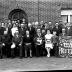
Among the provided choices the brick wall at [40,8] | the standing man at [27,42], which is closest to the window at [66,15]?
the brick wall at [40,8]

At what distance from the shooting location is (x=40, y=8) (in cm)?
1619

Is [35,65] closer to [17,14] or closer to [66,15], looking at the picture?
[17,14]

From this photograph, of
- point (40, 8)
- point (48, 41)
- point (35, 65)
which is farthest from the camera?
point (40, 8)

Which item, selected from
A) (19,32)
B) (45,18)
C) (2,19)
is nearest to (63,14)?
(45,18)

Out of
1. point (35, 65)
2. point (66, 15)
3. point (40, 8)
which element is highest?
point (40, 8)

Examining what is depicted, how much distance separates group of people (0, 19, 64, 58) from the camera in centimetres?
1171

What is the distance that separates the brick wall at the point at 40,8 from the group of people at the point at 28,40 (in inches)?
159

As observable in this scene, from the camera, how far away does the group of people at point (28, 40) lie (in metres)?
11.7

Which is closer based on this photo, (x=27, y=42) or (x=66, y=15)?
(x=27, y=42)

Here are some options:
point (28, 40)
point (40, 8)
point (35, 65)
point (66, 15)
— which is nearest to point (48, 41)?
point (28, 40)

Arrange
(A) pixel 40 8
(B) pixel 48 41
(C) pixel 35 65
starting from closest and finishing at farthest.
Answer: (C) pixel 35 65, (B) pixel 48 41, (A) pixel 40 8

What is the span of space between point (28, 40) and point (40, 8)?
4952mm

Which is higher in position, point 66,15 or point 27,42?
point 66,15

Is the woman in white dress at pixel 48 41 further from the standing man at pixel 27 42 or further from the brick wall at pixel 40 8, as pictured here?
the brick wall at pixel 40 8
